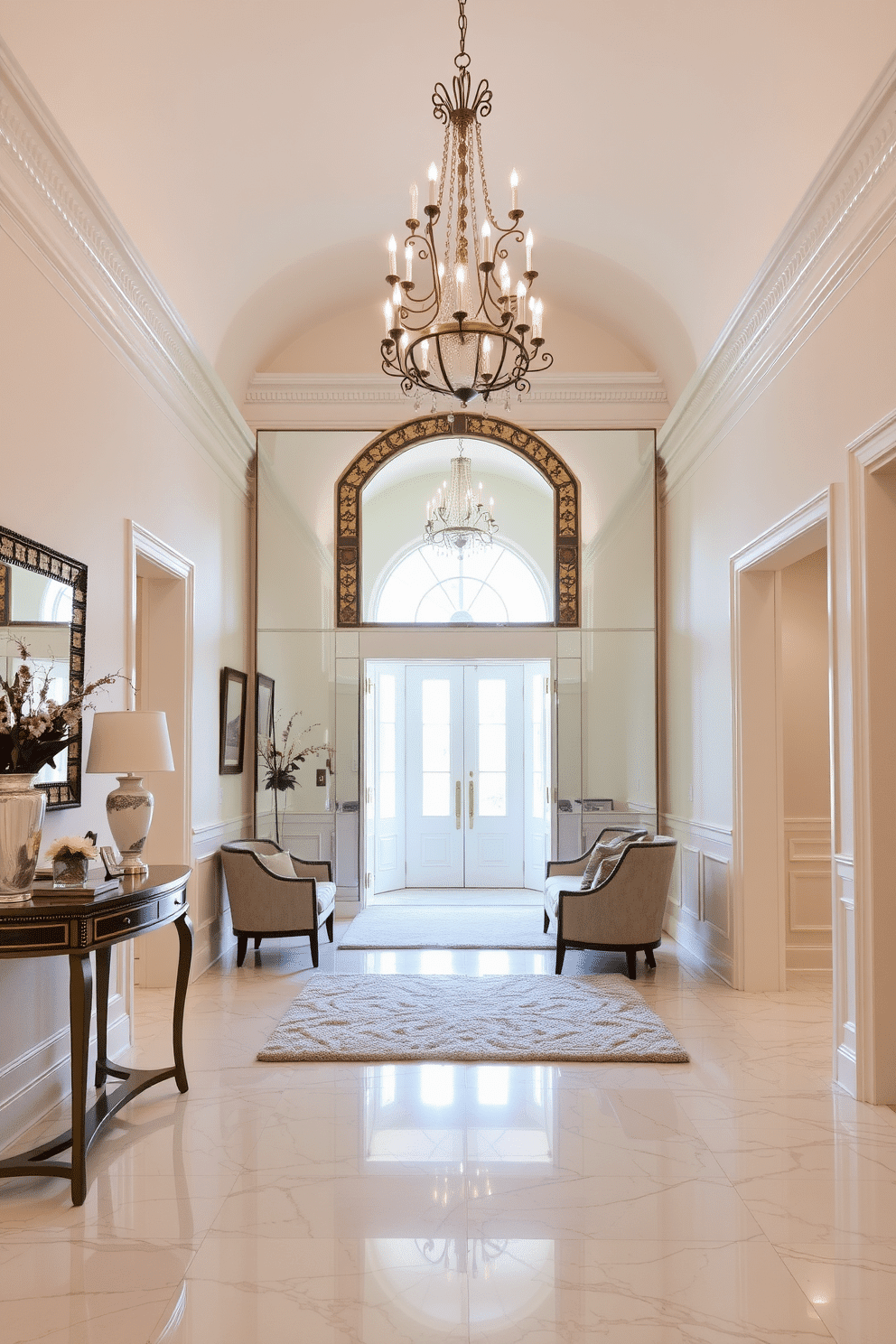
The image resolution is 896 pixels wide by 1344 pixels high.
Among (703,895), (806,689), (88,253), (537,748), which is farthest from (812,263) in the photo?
(537,748)

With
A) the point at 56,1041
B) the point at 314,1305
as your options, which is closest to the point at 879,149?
the point at 314,1305

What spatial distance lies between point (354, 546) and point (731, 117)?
4.58m

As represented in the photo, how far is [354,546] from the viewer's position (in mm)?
8750

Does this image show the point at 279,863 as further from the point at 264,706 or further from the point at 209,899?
the point at 264,706

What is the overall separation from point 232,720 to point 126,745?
11.8 feet

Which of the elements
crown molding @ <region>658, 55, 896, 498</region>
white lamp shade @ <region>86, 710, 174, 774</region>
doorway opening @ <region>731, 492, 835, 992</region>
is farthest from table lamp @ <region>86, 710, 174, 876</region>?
crown molding @ <region>658, 55, 896, 498</region>

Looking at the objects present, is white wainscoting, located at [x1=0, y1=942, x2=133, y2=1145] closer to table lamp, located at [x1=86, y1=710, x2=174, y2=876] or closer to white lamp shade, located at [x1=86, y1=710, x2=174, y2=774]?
table lamp, located at [x1=86, y1=710, x2=174, y2=876]

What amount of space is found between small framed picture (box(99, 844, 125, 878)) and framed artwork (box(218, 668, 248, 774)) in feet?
10.6

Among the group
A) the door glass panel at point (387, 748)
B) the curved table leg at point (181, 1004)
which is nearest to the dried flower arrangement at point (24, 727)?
the curved table leg at point (181, 1004)

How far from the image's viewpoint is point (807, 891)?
6.88m

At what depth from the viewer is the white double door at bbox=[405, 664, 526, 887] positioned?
11.1 meters

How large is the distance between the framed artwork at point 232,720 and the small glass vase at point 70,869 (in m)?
3.50

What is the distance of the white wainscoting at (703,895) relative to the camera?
258 inches

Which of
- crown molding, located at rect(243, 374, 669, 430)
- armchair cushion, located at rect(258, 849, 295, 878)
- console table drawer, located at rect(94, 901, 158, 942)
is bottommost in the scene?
armchair cushion, located at rect(258, 849, 295, 878)
